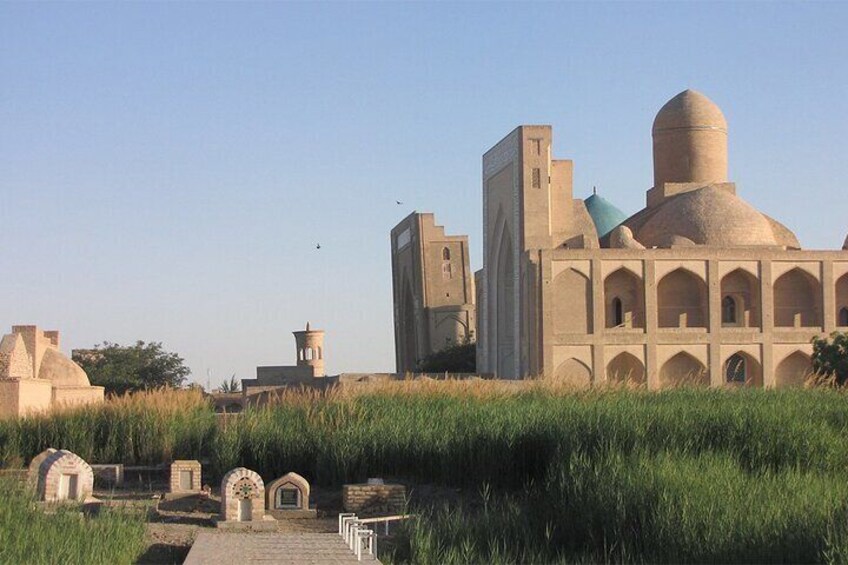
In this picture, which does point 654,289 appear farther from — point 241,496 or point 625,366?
point 241,496

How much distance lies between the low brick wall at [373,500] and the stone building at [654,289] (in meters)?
19.8

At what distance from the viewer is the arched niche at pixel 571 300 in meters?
33.8

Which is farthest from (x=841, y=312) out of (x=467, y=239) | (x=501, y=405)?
(x=501, y=405)

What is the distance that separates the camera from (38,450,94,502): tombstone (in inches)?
508

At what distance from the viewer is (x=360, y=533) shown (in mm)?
10164

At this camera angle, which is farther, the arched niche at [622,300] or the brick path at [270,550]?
the arched niche at [622,300]

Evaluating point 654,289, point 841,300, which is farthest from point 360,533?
point 841,300

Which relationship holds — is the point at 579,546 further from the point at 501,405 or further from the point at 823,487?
the point at 501,405

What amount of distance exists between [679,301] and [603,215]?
9898mm

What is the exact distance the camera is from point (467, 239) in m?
47.9

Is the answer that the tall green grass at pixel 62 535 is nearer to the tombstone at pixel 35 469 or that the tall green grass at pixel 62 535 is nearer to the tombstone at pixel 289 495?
the tombstone at pixel 35 469

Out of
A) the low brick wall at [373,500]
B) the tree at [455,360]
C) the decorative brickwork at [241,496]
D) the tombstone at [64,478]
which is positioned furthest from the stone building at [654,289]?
the decorative brickwork at [241,496]

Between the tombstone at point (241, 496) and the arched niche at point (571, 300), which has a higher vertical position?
the arched niche at point (571, 300)

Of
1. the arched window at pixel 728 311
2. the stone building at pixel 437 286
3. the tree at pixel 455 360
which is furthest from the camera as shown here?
the stone building at pixel 437 286
